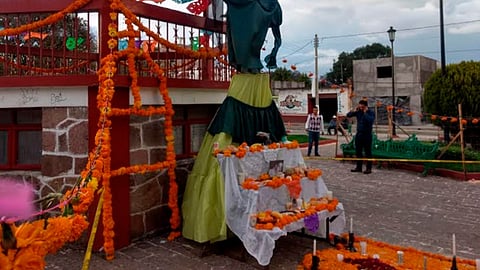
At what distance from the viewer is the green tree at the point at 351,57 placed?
219ft

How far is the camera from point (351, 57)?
72.2m

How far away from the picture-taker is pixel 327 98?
→ 113ft

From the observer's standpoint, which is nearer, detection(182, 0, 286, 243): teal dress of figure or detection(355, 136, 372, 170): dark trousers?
detection(182, 0, 286, 243): teal dress of figure

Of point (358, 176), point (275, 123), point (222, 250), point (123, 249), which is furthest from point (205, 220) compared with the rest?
point (358, 176)

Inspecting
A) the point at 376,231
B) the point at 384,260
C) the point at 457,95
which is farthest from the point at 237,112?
the point at 457,95

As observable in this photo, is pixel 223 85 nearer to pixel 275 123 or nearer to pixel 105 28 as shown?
pixel 275 123

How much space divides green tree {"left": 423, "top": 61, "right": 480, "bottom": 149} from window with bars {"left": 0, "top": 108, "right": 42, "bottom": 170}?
1215 cm

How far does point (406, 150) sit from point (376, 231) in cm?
621

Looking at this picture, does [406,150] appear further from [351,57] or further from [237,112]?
[351,57]

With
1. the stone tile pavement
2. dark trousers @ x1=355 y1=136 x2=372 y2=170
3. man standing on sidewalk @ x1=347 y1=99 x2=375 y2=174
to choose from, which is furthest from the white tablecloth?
dark trousers @ x1=355 y1=136 x2=372 y2=170

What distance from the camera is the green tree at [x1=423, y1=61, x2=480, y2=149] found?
1374 cm

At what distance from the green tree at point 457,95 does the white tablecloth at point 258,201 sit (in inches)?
383

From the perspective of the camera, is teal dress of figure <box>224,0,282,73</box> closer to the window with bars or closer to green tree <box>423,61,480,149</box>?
the window with bars

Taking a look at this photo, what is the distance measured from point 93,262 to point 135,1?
3274 mm
